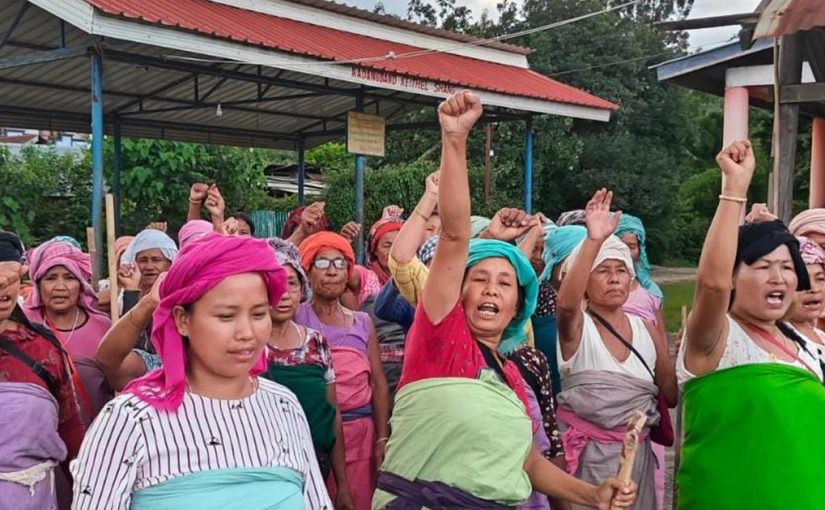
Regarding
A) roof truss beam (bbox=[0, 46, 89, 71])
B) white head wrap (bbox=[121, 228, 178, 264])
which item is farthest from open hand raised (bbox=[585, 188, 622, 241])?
roof truss beam (bbox=[0, 46, 89, 71])

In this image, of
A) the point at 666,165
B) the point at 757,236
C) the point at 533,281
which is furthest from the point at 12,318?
the point at 666,165

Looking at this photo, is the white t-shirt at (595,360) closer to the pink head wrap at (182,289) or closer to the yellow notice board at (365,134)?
the pink head wrap at (182,289)

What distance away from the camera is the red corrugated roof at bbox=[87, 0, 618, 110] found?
7.02 metres

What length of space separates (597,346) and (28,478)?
2.03 m

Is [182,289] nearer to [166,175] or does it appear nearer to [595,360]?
[595,360]

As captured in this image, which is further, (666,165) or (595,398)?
(666,165)

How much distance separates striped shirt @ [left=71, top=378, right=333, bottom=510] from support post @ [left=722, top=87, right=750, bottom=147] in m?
8.76

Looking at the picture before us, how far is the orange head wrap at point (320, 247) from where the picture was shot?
140 inches

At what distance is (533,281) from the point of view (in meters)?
2.49

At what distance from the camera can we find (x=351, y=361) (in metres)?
3.40

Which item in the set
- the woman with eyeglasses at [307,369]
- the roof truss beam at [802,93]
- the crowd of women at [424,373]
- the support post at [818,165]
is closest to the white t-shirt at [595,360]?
the crowd of women at [424,373]

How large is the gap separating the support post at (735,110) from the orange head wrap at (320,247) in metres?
7.25

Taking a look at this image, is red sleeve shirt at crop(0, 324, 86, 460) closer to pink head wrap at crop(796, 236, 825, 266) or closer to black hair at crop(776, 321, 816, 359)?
black hair at crop(776, 321, 816, 359)

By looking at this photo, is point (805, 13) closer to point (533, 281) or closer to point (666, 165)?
point (533, 281)
